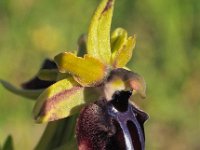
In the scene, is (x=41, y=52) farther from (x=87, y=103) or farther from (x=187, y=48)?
(x=87, y=103)

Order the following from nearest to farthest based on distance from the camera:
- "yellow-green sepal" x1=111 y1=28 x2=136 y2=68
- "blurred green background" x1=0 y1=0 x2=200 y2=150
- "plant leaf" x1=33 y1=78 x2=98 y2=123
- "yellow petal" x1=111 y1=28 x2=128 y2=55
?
"plant leaf" x1=33 y1=78 x2=98 y2=123 → "yellow-green sepal" x1=111 y1=28 x2=136 y2=68 → "yellow petal" x1=111 y1=28 x2=128 y2=55 → "blurred green background" x1=0 y1=0 x2=200 y2=150

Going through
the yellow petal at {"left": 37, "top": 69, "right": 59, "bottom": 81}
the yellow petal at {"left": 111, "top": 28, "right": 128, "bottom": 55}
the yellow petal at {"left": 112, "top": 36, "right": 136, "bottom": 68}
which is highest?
the yellow petal at {"left": 111, "top": 28, "right": 128, "bottom": 55}

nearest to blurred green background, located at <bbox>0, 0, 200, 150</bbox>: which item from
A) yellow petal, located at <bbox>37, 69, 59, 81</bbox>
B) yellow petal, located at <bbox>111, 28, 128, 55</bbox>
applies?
yellow petal, located at <bbox>111, 28, 128, 55</bbox>

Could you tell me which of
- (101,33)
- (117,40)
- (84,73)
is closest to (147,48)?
(117,40)

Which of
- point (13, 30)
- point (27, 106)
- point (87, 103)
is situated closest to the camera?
point (87, 103)

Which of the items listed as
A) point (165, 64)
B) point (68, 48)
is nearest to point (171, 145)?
point (165, 64)

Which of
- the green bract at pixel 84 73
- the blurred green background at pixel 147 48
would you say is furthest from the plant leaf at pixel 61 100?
the blurred green background at pixel 147 48

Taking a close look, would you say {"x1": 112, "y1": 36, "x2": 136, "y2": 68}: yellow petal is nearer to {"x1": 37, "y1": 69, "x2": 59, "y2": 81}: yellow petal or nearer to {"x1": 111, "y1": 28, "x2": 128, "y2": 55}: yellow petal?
{"x1": 111, "y1": 28, "x2": 128, "y2": 55}: yellow petal

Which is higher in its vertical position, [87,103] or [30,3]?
[30,3]

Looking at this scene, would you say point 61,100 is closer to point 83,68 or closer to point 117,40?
point 83,68
